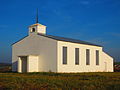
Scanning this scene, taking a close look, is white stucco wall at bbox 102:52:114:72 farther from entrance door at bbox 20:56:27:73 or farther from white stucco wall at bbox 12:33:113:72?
entrance door at bbox 20:56:27:73

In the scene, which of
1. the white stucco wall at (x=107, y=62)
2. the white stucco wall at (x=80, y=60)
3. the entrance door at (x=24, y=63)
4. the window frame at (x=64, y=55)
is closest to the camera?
the white stucco wall at (x=80, y=60)

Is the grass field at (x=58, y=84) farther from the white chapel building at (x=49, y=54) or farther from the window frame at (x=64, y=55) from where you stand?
the window frame at (x=64, y=55)

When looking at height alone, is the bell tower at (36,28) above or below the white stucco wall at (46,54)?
above

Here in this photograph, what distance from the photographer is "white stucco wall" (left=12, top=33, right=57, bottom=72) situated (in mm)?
29719

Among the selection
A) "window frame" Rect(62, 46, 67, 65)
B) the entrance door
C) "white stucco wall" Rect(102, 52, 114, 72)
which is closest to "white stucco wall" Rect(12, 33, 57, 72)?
the entrance door

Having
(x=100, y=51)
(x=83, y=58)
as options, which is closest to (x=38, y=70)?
(x=83, y=58)

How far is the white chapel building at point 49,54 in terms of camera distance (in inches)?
1171

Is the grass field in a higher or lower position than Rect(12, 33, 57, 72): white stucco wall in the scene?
lower

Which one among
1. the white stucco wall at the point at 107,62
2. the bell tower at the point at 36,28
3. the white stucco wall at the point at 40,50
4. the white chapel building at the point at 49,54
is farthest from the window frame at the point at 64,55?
the white stucco wall at the point at 107,62

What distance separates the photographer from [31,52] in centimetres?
3209

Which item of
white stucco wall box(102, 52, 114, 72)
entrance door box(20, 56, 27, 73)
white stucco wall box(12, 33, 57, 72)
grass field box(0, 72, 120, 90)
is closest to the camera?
grass field box(0, 72, 120, 90)

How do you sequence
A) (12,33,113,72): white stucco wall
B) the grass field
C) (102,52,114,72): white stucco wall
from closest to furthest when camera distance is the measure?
1. the grass field
2. (12,33,113,72): white stucco wall
3. (102,52,114,72): white stucco wall

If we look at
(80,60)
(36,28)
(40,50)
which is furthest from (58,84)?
(36,28)

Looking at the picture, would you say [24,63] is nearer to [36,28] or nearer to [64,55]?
[36,28]
